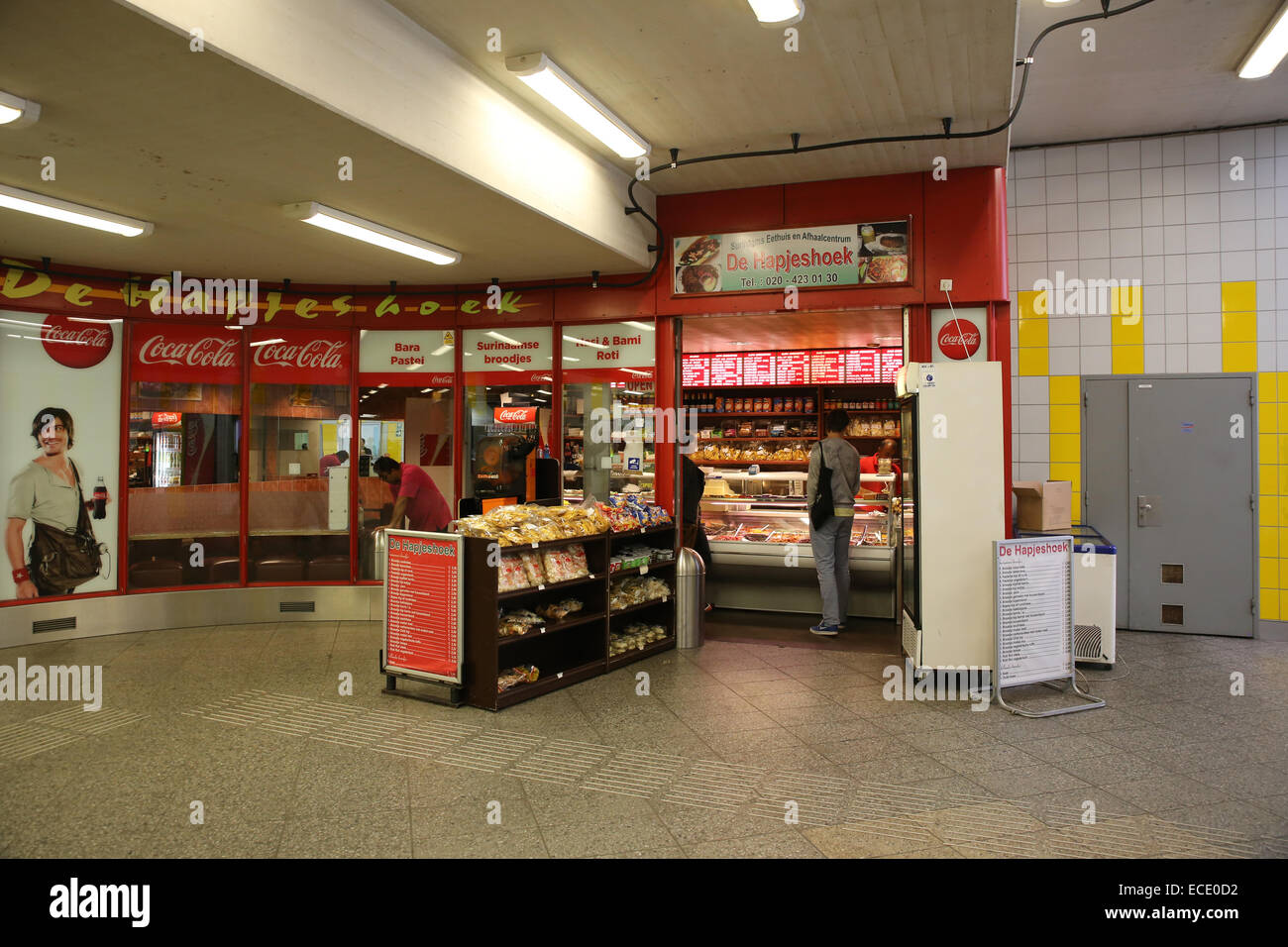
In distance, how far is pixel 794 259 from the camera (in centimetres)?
703

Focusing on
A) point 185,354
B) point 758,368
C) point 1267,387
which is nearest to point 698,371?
point 758,368

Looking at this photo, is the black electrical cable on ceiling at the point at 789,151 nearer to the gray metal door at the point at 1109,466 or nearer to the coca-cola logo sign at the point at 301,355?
the coca-cola logo sign at the point at 301,355

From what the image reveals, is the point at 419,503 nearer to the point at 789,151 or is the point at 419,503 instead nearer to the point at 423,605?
the point at 423,605

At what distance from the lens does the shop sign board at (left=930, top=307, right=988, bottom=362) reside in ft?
21.9

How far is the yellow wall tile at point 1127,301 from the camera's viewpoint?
767cm

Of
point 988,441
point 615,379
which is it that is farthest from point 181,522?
point 988,441

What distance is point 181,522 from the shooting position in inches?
308

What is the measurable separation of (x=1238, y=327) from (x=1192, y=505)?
168 cm

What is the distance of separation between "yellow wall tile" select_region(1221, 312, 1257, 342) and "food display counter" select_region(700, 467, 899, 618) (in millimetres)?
3217

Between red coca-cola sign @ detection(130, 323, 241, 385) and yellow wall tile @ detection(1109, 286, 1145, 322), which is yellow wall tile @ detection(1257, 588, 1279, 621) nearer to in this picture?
yellow wall tile @ detection(1109, 286, 1145, 322)

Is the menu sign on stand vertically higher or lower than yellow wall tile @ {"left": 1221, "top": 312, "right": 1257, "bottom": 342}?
lower

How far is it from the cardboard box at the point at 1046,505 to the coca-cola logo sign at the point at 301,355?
649cm

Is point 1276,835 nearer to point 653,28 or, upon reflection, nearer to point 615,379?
point 653,28

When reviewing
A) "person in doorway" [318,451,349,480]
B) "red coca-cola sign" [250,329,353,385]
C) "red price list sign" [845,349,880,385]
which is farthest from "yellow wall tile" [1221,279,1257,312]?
"person in doorway" [318,451,349,480]
